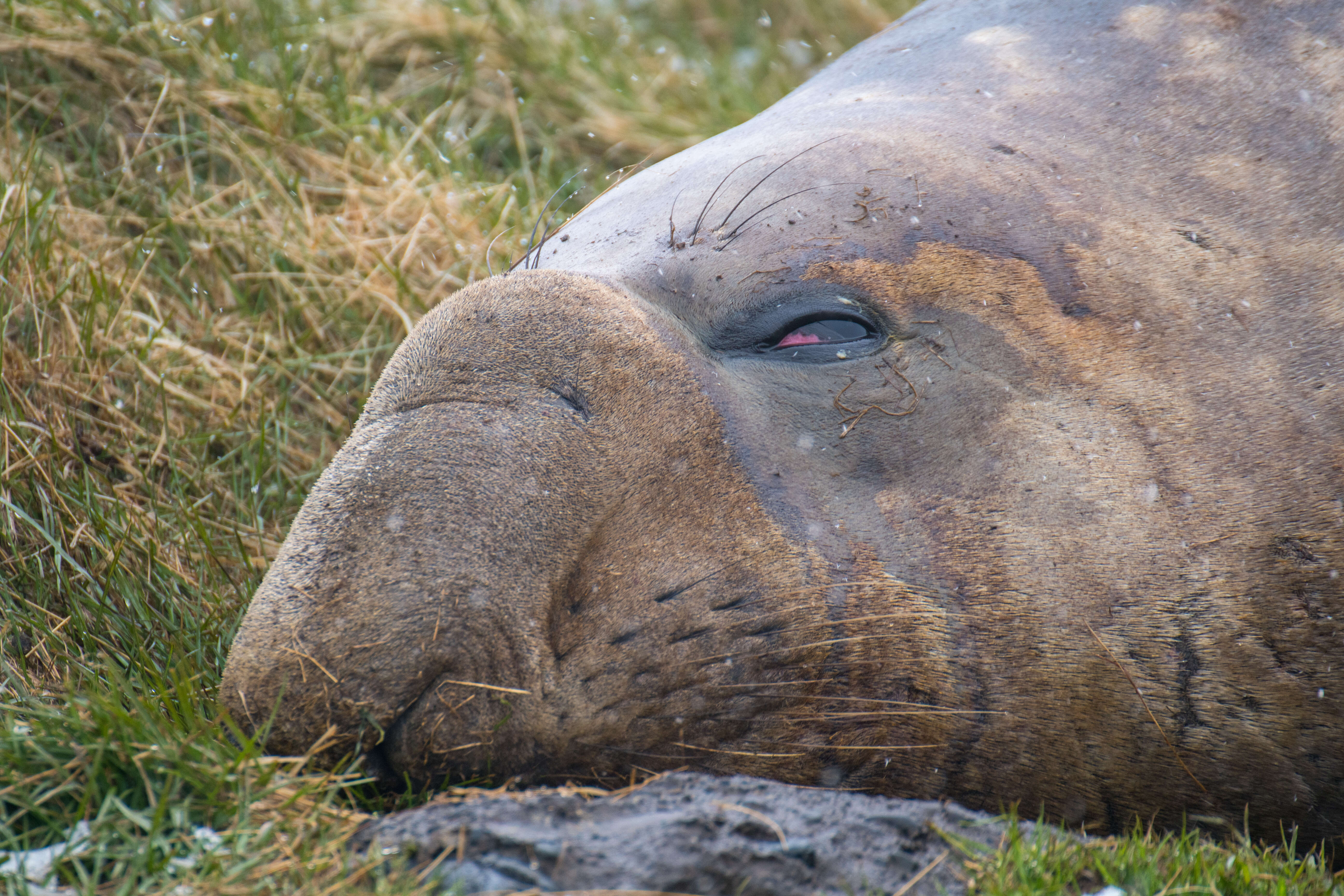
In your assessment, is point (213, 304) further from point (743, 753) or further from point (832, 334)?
point (743, 753)

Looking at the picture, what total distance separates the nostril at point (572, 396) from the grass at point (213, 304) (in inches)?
30.1

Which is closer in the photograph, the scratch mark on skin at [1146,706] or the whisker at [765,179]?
the scratch mark on skin at [1146,706]

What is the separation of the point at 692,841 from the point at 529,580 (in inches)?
21.6

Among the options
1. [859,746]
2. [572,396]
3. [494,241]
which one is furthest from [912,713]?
[494,241]

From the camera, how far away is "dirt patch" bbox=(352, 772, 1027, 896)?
1.90m

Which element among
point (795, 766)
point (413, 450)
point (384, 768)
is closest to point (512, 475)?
point (413, 450)

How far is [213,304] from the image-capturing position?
432 centimetres

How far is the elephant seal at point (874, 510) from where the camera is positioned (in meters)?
2.26

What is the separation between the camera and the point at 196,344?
4.16 m

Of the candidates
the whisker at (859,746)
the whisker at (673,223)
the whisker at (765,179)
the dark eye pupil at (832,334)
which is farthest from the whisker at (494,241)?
the whisker at (859,746)

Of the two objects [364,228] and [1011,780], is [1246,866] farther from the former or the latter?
[364,228]

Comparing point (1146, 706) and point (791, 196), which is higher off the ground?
point (791, 196)

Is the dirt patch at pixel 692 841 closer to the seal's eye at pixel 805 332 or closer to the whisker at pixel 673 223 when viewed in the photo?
the seal's eye at pixel 805 332

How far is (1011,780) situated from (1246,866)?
16.6 inches
